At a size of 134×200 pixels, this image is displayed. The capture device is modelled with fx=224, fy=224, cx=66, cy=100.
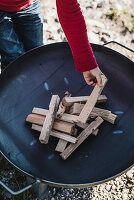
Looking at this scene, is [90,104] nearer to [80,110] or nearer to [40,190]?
[80,110]

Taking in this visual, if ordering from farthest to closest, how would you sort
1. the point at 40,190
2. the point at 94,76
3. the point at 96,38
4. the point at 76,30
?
the point at 96,38, the point at 40,190, the point at 94,76, the point at 76,30

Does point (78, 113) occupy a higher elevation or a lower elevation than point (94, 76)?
lower

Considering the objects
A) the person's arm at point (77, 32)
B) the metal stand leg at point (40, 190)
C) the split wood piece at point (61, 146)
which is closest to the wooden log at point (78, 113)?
the split wood piece at point (61, 146)

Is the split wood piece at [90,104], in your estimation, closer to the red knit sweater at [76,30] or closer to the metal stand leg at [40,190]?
the red knit sweater at [76,30]

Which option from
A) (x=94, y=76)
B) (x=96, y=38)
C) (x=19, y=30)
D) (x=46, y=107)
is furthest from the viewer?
(x=96, y=38)

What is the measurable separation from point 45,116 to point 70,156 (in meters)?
0.31

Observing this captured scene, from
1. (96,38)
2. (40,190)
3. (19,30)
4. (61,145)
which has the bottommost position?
(40,190)

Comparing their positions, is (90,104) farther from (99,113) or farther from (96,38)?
(96,38)

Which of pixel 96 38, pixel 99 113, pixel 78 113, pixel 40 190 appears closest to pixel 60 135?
pixel 78 113

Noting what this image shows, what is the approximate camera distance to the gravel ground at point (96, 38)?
176cm

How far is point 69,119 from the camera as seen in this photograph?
4.57 feet

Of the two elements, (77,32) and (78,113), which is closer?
(77,32)

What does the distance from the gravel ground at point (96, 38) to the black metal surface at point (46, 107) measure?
1.74 feet

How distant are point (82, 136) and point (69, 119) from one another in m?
0.13
